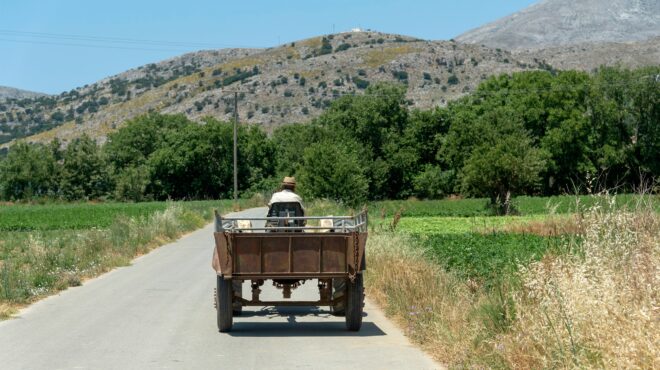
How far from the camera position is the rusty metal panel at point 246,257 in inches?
480

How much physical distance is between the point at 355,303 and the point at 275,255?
1.32 metres

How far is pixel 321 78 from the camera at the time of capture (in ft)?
536

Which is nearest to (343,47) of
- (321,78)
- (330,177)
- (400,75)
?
(321,78)

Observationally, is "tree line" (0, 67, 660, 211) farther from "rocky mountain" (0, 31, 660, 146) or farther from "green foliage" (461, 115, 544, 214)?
"rocky mountain" (0, 31, 660, 146)

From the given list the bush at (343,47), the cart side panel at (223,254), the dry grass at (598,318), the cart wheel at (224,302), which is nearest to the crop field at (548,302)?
the dry grass at (598,318)

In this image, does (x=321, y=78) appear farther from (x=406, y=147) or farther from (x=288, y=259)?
(x=288, y=259)

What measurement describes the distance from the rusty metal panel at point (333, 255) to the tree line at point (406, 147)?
45780 mm

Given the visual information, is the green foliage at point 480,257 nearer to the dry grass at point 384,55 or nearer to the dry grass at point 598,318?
the dry grass at point 598,318

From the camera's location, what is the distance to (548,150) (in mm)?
80875

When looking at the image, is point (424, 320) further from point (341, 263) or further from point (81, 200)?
point (81, 200)

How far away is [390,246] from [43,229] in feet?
111

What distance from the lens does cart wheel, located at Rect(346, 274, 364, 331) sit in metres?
12.3

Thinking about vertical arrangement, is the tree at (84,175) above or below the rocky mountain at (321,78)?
below

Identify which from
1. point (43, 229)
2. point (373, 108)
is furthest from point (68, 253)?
point (373, 108)
